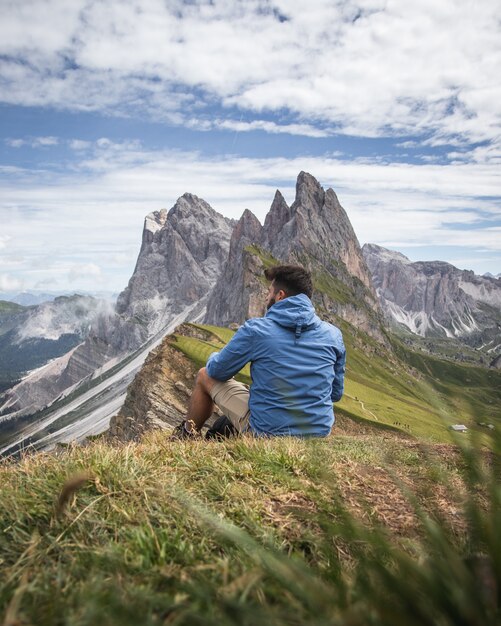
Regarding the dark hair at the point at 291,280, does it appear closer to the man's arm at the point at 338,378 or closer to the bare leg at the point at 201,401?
the man's arm at the point at 338,378

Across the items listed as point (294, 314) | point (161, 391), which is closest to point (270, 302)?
point (294, 314)

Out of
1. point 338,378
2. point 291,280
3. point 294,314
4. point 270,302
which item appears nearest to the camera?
point 294,314

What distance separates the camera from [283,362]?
24.5 feet

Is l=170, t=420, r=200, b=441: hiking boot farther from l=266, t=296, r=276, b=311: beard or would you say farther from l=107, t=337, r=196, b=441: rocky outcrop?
l=107, t=337, r=196, b=441: rocky outcrop

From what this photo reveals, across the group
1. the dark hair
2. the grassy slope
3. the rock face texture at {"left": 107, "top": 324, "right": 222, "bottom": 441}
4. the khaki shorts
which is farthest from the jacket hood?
the rock face texture at {"left": 107, "top": 324, "right": 222, "bottom": 441}

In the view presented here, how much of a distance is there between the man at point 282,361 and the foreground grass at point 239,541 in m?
1.92

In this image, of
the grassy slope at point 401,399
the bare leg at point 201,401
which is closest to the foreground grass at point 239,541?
the grassy slope at point 401,399

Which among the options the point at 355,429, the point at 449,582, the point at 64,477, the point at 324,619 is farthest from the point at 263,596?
the point at 355,429

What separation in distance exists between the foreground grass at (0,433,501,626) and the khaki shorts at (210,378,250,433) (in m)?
Result: 2.77

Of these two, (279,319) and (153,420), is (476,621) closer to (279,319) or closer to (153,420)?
(279,319)

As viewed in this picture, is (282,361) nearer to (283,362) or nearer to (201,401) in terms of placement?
(283,362)

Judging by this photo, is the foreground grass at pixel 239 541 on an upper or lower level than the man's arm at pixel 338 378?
upper

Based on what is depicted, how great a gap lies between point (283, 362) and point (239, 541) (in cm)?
561

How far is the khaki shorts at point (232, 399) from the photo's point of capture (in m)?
8.26
